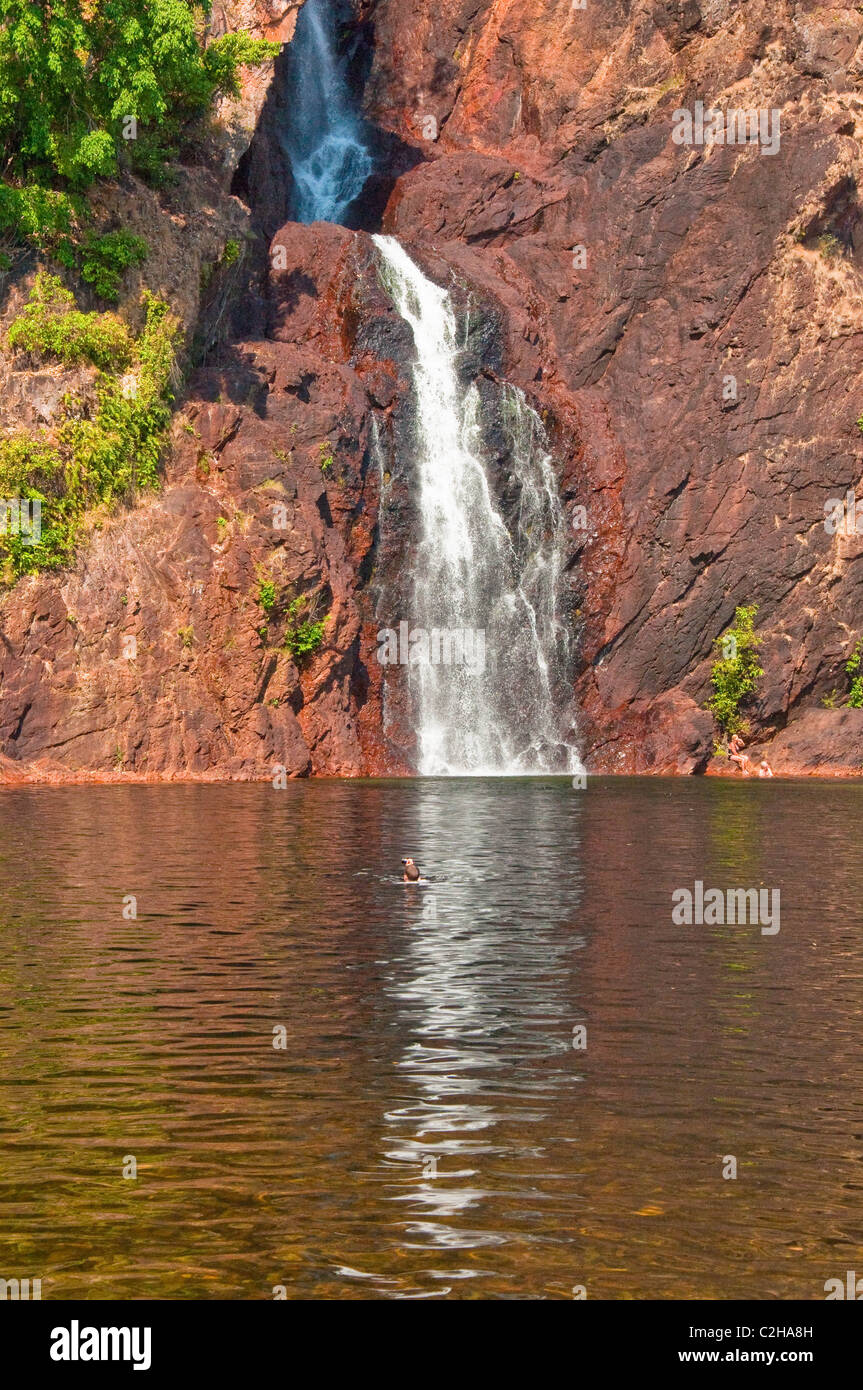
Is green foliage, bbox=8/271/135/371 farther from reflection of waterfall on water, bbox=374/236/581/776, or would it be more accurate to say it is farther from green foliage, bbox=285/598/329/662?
reflection of waterfall on water, bbox=374/236/581/776

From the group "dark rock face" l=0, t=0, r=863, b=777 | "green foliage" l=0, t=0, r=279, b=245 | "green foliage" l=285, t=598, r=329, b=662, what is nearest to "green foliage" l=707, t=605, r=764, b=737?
"dark rock face" l=0, t=0, r=863, b=777

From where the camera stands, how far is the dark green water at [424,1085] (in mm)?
8352

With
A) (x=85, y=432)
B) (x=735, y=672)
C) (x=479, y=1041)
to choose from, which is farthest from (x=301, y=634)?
(x=479, y=1041)

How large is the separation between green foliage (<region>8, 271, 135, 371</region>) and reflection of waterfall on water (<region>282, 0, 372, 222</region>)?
69.1 feet

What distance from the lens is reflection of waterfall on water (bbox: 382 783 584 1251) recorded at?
9.41 meters

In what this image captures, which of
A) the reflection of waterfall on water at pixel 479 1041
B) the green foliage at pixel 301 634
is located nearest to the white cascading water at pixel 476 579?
the green foliage at pixel 301 634

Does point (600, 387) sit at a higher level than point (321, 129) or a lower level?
lower

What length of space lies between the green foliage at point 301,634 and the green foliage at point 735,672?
1698 centimetres

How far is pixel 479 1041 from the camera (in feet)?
42.3

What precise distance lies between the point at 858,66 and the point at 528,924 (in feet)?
173

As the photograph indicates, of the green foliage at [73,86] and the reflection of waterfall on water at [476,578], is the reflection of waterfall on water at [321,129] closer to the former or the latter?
the reflection of waterfall on water at [476,578]

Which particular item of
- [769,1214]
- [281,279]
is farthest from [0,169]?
[769,1214]

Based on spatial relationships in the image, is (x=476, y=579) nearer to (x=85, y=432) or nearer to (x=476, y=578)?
(x=476, y=578)

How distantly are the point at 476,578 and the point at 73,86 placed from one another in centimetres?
2051
